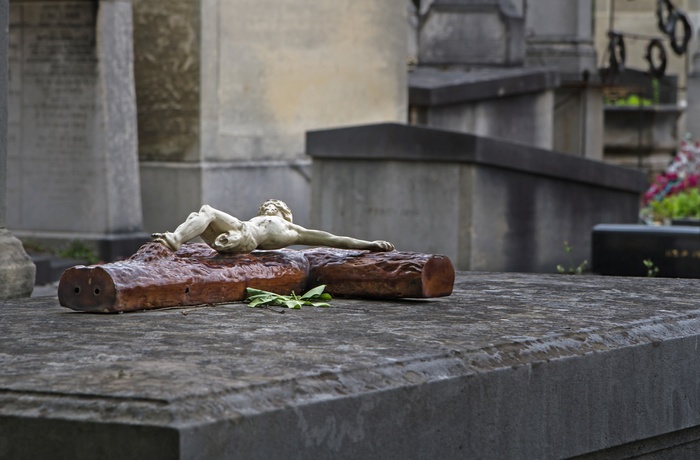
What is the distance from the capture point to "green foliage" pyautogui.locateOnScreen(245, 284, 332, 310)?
14.9 ft

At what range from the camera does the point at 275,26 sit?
585 inches

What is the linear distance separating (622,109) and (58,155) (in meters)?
9.49

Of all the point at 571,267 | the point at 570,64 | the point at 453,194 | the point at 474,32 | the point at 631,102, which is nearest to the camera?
the point at 453,194

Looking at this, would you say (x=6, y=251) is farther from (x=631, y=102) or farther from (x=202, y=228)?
(x=631, y=102)

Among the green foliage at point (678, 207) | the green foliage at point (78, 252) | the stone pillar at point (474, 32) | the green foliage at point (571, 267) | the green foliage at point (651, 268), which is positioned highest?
the stone pillar at point (474, 32)

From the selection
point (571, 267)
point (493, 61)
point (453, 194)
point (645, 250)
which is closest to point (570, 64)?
point (493, 61)

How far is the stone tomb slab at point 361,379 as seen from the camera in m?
2.97

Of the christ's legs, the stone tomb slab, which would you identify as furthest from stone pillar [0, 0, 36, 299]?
the christ's legs

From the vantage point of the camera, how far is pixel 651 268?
9.45 meters

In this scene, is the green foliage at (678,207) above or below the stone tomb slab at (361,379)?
below

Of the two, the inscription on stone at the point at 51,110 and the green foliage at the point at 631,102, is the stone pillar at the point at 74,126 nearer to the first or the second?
the inscription on stone at the point at 51,110

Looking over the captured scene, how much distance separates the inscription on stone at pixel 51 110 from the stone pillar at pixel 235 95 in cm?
123

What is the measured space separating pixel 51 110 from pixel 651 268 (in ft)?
18.0

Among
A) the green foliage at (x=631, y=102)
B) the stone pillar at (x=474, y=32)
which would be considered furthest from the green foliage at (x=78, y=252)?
the green foliage at (x=631, y=102)
